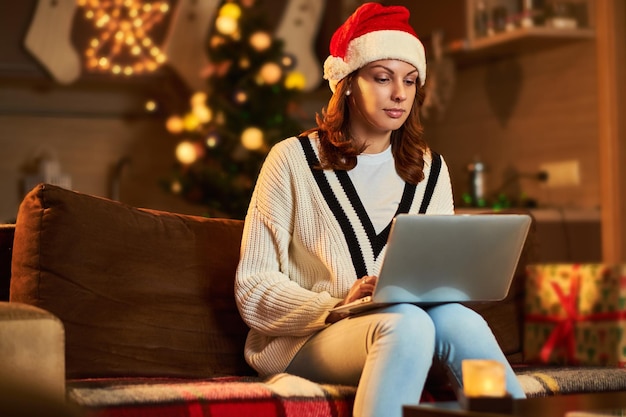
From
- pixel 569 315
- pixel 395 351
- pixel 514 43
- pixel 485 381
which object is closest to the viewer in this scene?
pixel 485 381

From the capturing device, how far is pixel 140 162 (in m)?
5.15

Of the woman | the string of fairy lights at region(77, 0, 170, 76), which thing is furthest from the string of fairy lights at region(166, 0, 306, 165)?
the woman

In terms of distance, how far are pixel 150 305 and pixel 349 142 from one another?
551 mm

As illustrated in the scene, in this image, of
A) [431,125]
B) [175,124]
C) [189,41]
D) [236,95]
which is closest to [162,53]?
[189,41]

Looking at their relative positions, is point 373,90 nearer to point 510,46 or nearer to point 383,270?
point 383,270

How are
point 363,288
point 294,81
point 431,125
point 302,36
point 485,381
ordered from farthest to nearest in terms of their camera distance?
point 431,125, point 302,36, point 294,81, point 363,288, point 485,381

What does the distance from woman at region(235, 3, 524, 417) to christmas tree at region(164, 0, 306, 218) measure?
229 centimetres

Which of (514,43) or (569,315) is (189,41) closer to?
(514,43)

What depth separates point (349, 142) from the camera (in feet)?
7.22

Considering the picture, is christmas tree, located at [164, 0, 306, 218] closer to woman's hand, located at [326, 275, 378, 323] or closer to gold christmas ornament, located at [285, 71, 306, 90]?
gold christmas ornament, located at [285, 71, 306, 90]

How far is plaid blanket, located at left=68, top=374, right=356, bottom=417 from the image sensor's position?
1717 mm

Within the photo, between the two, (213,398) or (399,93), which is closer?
(213,398)

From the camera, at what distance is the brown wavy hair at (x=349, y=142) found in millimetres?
2201

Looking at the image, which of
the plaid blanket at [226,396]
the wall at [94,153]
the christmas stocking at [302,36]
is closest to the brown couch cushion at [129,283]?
the plaid blanket at [226,396]
